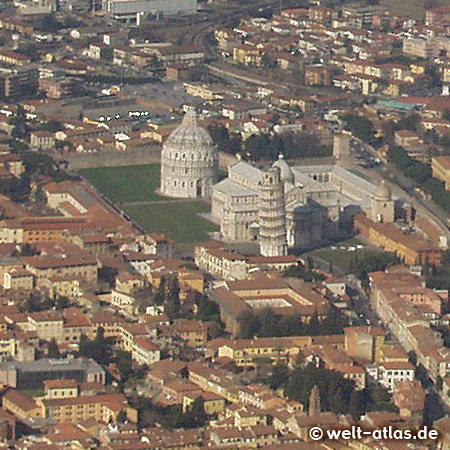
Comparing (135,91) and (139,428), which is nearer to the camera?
(139,428)

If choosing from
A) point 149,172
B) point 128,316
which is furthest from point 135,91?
point 128,316

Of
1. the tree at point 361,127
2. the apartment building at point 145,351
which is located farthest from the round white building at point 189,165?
the apartment building at point 145,351

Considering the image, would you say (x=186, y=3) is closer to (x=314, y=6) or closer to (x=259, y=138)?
(x=314, y=6)

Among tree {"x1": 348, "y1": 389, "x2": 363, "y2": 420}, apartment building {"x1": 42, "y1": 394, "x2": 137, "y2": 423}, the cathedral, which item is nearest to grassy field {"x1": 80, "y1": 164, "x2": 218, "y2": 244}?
the cathedral

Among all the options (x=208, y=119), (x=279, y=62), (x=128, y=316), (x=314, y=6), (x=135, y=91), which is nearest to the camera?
(x=128, y=316)

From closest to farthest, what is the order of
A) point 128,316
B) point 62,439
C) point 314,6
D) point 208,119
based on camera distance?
point 62,439 → point 128,316 → point 208,119 → point 314,6

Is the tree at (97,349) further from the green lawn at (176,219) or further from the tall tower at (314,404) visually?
the green lawn at (176,219)
